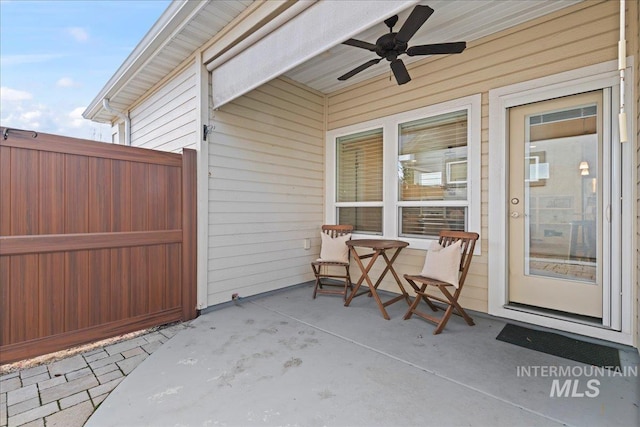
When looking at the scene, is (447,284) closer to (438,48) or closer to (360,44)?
(438,48)

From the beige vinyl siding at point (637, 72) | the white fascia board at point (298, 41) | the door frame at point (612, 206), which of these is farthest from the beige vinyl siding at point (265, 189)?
the beige vinyl siding at point (637, 72)

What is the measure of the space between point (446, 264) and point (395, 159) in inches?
61.4

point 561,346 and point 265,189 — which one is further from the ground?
point 265,189

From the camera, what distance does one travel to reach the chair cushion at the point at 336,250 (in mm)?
3752

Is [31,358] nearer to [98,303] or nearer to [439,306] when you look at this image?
[98,303]

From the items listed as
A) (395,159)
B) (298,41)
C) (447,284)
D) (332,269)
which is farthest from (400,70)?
(332,269)

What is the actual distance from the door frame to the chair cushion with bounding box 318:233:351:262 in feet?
5.48

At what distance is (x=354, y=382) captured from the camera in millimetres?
1832

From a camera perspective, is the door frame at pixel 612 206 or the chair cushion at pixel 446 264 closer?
the door frame at pixel 612 206

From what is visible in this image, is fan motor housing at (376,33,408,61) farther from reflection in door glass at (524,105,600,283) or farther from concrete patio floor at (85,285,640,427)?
concrete patio floor at (85,285,640,427)

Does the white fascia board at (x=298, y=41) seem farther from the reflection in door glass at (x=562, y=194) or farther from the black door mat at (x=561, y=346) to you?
the black door mat at (x=561, y=346)

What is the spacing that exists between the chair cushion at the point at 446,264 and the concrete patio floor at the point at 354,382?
1.58 ft

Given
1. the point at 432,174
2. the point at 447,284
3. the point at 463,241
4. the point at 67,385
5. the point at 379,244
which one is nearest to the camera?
the point at 67,385

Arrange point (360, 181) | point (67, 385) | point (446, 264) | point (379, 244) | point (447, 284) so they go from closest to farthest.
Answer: point (67, 385), point (447, 284), point (446, 264), point (379, 244), point (360, 181)
